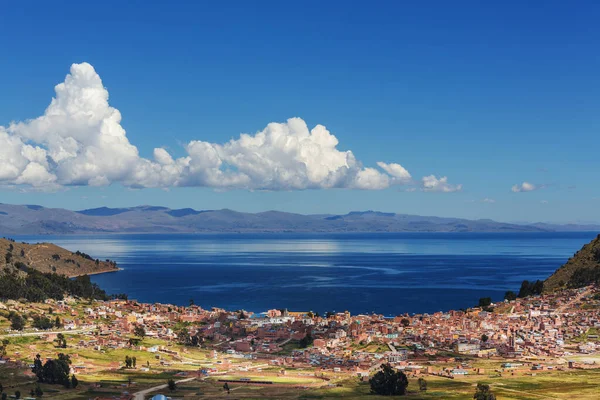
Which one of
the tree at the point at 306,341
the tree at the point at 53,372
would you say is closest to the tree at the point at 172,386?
the tree at the point at 53,372

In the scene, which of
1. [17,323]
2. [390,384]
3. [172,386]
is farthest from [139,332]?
[390,384]

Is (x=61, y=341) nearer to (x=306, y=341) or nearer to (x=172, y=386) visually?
(x=172, y=386)

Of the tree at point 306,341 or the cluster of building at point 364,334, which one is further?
the tree at point 306,341

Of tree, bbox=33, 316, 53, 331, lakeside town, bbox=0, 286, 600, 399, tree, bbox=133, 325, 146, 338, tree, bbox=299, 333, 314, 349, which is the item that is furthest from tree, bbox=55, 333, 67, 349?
tree, bbox=299, 333, 314, 349

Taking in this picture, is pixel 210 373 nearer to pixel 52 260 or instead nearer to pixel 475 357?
pixel 475 357

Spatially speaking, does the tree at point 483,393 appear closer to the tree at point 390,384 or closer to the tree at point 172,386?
the tree at point 390,384

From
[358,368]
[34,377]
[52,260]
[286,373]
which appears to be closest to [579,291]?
[358,368]
